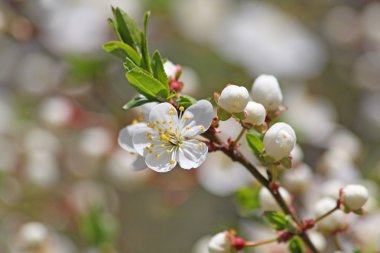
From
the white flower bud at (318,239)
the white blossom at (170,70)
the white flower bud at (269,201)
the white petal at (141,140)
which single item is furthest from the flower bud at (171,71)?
the white flower bud at (318,239)

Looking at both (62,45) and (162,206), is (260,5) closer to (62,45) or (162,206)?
(62,45)

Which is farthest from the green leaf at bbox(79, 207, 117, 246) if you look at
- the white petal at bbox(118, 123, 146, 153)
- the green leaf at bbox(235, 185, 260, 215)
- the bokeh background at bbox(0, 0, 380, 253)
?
the white petal at bbox(118, 123, 146, 153)

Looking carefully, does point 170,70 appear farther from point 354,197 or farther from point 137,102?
point 354,197

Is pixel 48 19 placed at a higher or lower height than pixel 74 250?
higher

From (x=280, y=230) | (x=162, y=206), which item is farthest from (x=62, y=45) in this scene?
(x=280, y=230)

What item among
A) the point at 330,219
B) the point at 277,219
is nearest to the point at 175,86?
the point at 277,219

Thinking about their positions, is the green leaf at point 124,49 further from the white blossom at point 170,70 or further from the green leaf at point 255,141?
the green leaf at point 255,141

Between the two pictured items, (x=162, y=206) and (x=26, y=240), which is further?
(x=162, y=206)
